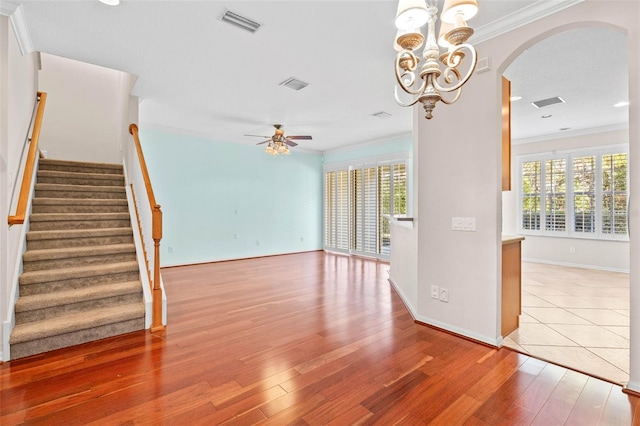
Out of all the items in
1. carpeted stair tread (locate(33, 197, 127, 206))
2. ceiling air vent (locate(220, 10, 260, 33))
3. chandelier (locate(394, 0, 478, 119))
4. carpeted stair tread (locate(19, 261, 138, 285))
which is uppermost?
ceiling air vent (locate(220, 10, 260, 33))

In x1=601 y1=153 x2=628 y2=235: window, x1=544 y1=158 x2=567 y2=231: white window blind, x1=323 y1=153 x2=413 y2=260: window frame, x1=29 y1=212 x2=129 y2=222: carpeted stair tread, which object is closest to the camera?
x1=29 y1=212 x2=129 y2=222: carpeted stair tread

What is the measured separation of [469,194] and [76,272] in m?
3.92

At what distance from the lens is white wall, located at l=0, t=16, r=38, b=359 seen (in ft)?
8.16

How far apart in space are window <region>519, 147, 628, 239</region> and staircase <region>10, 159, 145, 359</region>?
776 cm

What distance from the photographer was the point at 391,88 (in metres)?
4.16

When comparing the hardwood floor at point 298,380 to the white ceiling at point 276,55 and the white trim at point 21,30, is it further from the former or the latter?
the white trim at point 21,30

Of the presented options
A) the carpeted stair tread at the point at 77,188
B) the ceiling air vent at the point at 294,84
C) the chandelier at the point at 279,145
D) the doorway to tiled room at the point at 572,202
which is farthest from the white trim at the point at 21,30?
the doorway to tiled room at the point at 572,202

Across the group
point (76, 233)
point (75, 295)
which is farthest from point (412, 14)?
point (76, 233)

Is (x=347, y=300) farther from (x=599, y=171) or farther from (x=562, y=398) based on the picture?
(x=599, y=171)

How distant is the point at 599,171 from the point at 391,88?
198 inches

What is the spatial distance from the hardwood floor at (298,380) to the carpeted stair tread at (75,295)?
0.46m

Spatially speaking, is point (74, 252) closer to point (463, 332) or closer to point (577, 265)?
point (463, 332)

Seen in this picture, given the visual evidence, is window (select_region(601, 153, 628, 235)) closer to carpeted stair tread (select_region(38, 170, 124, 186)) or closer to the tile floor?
the tile floor

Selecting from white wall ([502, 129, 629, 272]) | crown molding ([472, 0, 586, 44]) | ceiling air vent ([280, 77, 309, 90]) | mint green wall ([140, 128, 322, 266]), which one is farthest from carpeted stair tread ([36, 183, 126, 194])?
white wall ([502, 129, 629, 272])
